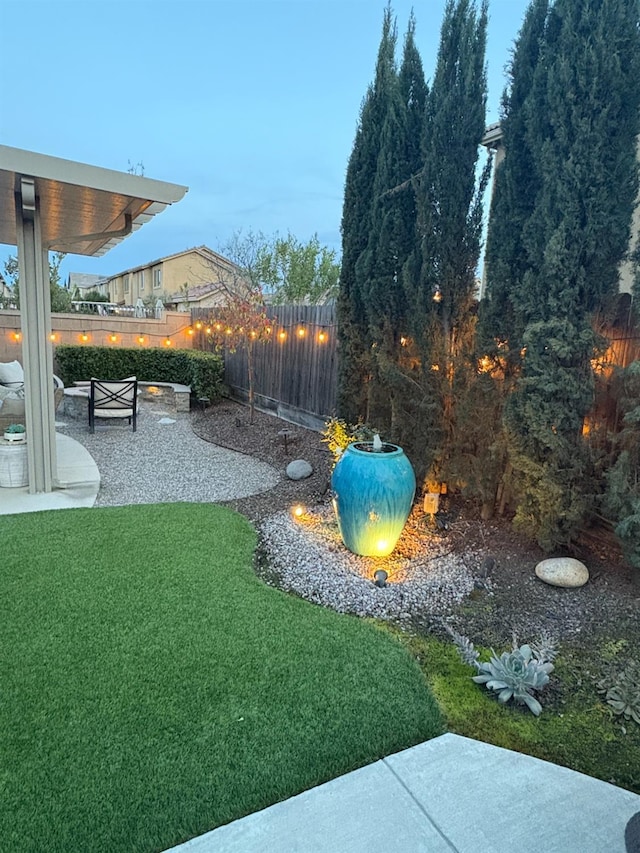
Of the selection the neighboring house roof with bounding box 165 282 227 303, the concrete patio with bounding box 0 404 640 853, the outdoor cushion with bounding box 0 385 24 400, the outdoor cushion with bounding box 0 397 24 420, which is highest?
the neighboring house roof with bounding box 165 282 227 303

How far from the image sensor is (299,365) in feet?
29.2

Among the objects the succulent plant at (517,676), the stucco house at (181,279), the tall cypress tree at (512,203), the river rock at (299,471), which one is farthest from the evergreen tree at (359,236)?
the stucco house at (181,279)

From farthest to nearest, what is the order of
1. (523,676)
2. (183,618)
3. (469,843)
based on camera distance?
(183,618), (523,676), (469,843)

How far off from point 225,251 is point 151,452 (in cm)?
1413

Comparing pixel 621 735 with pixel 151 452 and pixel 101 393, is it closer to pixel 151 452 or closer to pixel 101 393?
pixel 151 452

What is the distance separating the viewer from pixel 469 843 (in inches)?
68.9

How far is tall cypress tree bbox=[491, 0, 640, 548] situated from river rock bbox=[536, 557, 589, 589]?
8.8 inches

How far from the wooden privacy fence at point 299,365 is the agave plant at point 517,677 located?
5434mm

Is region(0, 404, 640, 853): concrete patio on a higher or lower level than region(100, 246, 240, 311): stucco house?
lower

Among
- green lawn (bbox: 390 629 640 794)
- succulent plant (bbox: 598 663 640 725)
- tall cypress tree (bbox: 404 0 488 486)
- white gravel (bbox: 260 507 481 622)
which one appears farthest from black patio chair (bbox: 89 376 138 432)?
succulent plant (bbox: 598 663 640 725)

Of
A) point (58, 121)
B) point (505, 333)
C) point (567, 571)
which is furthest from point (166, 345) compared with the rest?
point (58, 121)

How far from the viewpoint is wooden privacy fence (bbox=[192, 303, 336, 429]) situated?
812 centimetres

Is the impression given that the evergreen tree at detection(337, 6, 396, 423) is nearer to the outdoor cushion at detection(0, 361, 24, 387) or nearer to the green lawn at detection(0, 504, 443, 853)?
the green lawn at detection(0, 504, 443, 853)

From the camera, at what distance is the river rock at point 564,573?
144 inches
